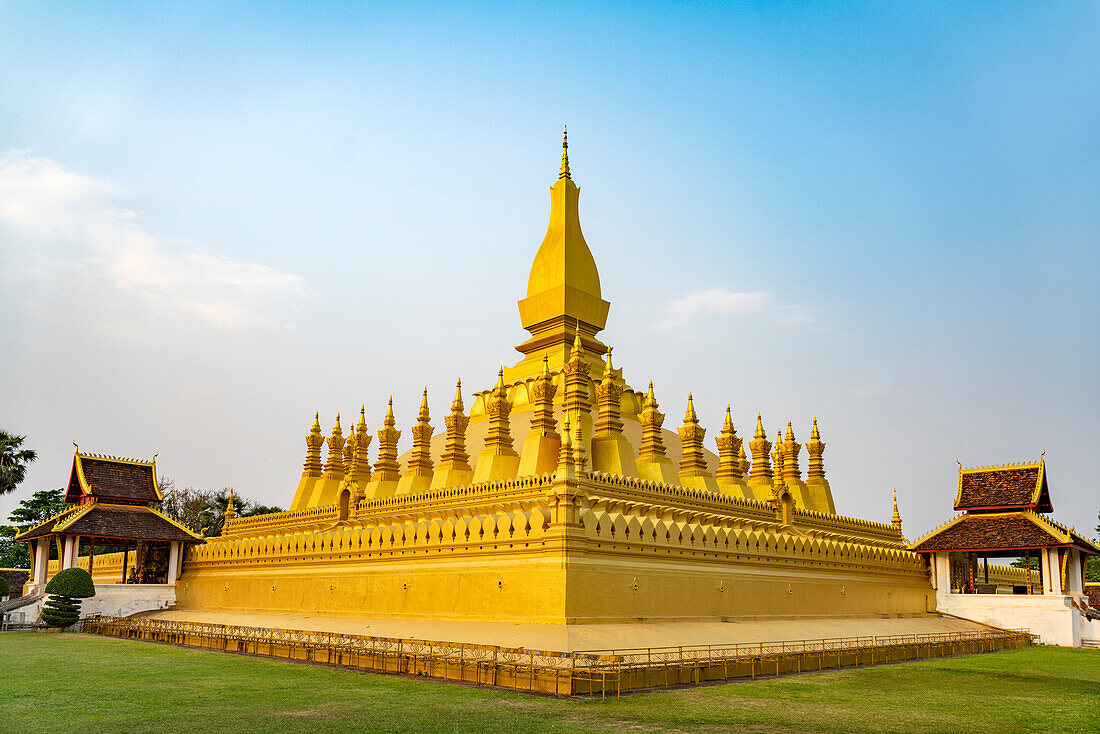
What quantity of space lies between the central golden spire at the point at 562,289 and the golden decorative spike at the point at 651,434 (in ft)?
21.5

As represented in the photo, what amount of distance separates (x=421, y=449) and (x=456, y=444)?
1.91m

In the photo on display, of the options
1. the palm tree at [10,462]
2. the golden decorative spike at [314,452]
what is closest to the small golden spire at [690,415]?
the golden decorative spike at [314,452]

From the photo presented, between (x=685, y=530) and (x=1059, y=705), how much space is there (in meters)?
8.72

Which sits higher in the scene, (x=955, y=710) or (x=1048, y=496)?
(x=1048, y=496)

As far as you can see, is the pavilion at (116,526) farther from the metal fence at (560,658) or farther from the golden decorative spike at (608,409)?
the golden decorative spike at (608,409)

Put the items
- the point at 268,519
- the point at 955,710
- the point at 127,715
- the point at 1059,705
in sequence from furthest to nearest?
the point at 268,519
the point at 1059,705
the point at 955,710
the point at 127,715

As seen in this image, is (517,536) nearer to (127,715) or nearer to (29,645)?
(127,715)

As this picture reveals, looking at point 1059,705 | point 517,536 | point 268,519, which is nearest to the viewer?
point 1059,705

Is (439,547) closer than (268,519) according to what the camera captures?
Yes

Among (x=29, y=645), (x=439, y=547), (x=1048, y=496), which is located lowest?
(x=29, y=645)

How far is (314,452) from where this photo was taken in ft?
116

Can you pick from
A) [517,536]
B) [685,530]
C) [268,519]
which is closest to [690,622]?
[685,530]

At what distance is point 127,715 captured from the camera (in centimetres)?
1186

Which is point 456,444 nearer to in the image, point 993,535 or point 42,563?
point 42,563
